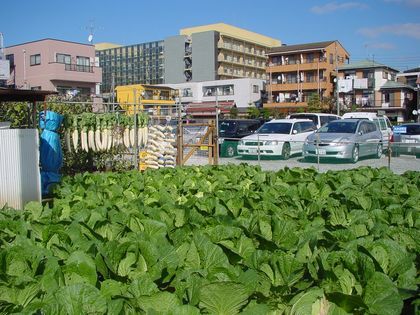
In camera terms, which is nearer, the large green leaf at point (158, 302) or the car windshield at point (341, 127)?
the large green leaf at point (158, 302)

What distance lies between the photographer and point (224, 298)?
202cm

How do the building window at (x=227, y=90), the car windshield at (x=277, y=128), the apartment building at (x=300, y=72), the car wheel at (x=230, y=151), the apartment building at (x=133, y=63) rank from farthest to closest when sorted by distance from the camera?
the apartment building at (x=133, y=63) → the building window at (x=227, y=90) → the apartment building at (x=300, y=72) → the car windshield at (x=277, y=128) → the car wheel at (x=230, y=151)

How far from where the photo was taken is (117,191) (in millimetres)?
5301

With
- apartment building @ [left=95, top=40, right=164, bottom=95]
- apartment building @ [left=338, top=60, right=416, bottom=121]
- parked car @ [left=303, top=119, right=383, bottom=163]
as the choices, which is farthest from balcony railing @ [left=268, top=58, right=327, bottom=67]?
parked car @ [left=303, top=119, right=383, bottom=163]

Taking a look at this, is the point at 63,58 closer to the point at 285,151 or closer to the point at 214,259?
the point at 285,151

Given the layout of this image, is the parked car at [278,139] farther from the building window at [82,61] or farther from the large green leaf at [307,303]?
the building window at [82,61]

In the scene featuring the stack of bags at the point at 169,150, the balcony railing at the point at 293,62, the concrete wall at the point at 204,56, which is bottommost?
the stack of bags at the point at 169,150

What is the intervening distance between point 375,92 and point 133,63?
2175 inches

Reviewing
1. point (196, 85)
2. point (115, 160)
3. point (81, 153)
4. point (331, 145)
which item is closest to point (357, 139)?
point (331, 145)

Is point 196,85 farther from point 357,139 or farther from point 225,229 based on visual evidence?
point 225,229

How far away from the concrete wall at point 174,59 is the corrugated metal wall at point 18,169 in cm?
8735

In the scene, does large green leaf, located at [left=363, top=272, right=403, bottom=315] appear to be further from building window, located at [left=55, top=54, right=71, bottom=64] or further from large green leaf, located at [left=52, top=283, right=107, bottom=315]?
building window, located at [left=55, top=54, right=71, bottom=64]

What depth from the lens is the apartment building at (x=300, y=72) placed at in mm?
68812

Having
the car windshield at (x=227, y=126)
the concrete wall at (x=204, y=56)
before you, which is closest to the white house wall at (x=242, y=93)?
the concrete wall at (x=204, y=56)
